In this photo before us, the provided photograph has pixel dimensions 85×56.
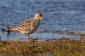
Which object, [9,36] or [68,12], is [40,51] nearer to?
[9,36]

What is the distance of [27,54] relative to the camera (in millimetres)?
10930

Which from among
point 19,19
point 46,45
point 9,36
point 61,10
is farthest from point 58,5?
point 46,45

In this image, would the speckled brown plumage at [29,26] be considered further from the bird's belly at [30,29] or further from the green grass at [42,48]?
the green grass at [42,48]

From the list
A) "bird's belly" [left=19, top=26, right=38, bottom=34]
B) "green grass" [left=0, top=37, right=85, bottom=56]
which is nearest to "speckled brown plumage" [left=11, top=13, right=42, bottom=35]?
"bird's belly" [left=19, top=26, right=38, bottom=34]

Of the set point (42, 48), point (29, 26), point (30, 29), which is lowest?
point (42, 48)

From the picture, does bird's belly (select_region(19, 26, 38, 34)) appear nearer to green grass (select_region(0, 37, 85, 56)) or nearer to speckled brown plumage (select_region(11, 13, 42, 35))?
speckled brown plumage (select_region(11, 13, 42, 35))

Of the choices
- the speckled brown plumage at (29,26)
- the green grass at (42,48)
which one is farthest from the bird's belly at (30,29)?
the green grass at (42,48)

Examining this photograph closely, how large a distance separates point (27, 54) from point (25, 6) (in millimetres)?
11385

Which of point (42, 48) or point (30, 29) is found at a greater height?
point (30, 29)

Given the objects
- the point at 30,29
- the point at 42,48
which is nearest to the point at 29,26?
the point at 30,29

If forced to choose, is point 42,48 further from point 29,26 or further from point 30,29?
point 29,26

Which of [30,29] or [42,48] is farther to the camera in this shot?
[30,29]

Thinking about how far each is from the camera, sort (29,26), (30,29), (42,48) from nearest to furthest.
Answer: (42,48) → (30,29) → (29,26)

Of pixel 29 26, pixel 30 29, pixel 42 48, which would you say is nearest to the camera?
pixel 42 48
